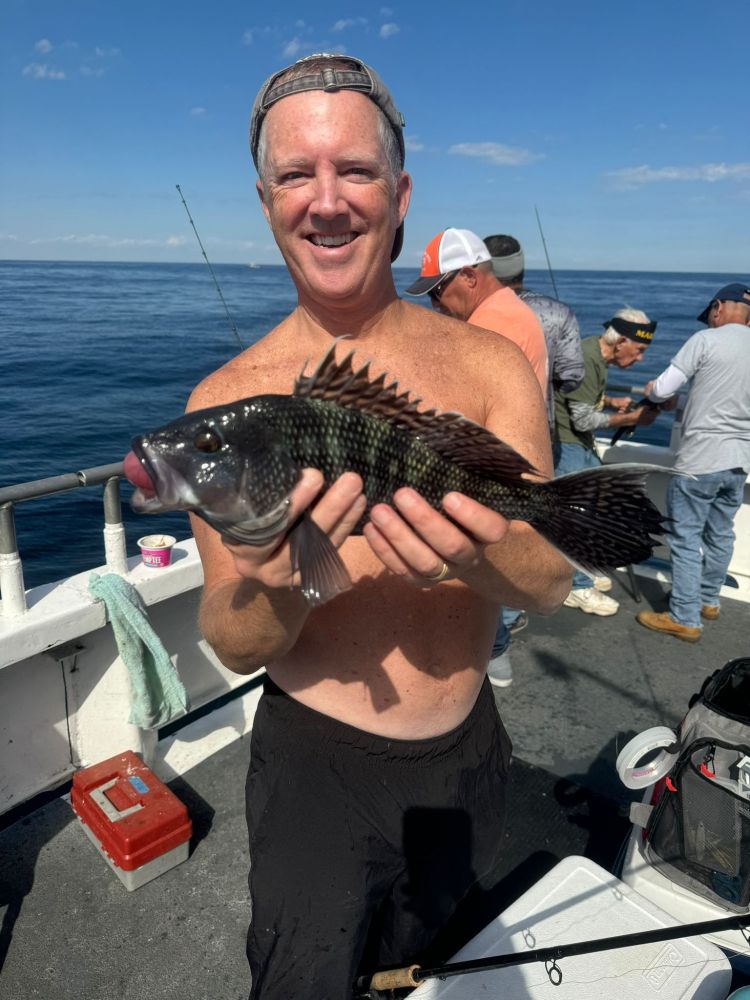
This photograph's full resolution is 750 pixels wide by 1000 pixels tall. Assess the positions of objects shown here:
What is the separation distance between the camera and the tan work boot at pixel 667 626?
A: 675 centimetres

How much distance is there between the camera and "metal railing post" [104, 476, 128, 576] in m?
4.29

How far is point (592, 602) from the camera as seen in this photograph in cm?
712

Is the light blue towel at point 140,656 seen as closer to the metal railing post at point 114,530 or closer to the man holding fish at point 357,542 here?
the metal railing post at point 114,530

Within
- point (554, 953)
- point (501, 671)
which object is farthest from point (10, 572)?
point (501, 671)

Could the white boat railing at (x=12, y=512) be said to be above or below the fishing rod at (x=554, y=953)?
above

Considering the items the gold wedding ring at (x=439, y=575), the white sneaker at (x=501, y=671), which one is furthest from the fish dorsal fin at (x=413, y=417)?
the white sneaker at (x=501, y=671)

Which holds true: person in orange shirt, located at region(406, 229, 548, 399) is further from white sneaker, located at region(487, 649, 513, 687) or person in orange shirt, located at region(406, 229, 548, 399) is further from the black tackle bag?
the black tackle bag

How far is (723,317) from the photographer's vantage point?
6.54 metres

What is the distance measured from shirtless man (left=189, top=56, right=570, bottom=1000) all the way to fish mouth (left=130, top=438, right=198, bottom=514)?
1.38 feet

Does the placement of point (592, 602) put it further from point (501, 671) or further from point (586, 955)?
point (586, 955)

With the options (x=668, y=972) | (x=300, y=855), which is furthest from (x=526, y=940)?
(x=300, y=855)

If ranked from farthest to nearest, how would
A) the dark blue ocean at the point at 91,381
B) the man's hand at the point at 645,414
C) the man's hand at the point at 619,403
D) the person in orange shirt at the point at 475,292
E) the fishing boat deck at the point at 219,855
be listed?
the dark blue ocean at the point at 91,381 < the man's hand at the point at 619,403 < the man's hand at the point at 645,414 < the person in orange shirt at the point at 475,292 < the fishing boat deck at the point at 219,855

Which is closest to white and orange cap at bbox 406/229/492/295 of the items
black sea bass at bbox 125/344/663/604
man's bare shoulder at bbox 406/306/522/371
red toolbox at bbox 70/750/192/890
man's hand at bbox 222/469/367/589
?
man's bare shoulder at bbox 406/306/522/371

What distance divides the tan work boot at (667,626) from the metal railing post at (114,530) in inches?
201
